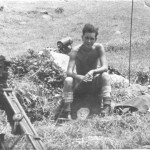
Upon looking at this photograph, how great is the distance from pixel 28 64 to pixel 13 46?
6.70 meters

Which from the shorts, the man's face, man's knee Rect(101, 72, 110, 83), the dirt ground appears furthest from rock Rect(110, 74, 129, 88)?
the dirt ground

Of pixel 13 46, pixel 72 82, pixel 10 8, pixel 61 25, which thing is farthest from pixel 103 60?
pixel 10 8

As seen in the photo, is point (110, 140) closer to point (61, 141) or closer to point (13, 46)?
point (61, 141)

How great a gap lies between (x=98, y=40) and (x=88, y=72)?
9.95 m

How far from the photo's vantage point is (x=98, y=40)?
52.4ft

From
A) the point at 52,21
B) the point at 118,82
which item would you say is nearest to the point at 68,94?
the point at 118,82

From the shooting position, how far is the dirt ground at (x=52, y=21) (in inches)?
629

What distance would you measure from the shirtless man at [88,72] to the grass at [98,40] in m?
0.51

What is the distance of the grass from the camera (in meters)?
4.85

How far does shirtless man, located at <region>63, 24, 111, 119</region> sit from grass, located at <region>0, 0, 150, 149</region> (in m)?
0.51

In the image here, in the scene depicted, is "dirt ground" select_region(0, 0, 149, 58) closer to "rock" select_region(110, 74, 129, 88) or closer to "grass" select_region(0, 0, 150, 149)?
"grass" select_region(0, 0, 150, 149)

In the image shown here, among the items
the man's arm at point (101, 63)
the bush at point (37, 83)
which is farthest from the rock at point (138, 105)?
the bush at point (37, 83)

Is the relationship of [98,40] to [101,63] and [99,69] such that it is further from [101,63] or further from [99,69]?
[99,69]

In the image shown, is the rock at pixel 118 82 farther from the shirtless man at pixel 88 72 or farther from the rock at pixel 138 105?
the rock at pixel 138 105
